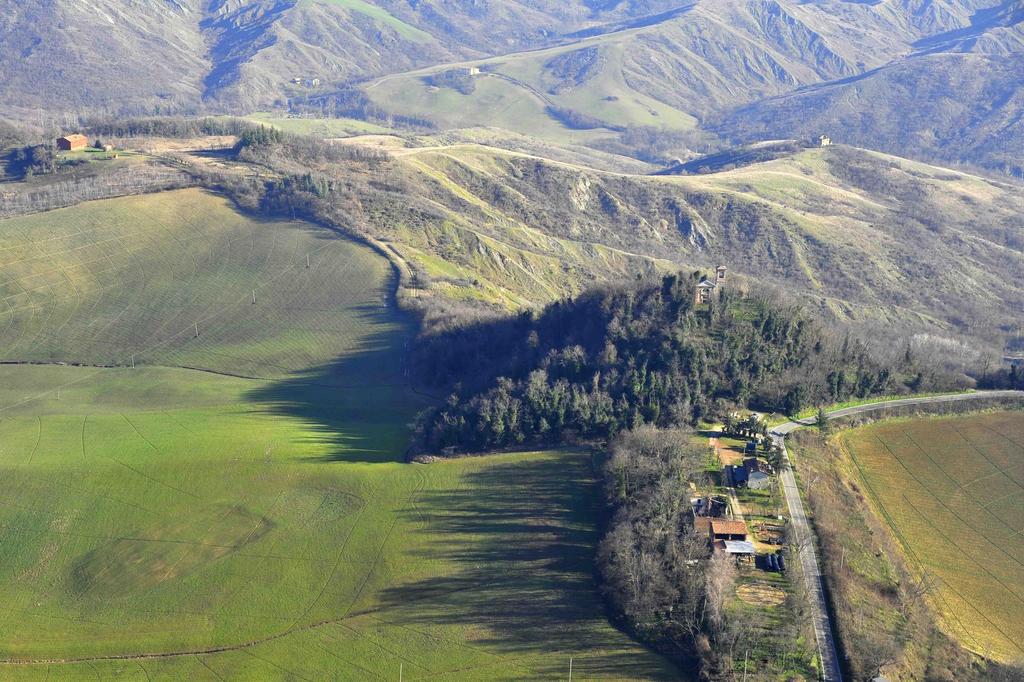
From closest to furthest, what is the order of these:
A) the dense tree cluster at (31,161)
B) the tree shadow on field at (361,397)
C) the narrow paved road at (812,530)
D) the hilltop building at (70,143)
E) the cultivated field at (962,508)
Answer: the narrow paved road at (812,530)
the cultivated field at (962,508)
the tree shadow on field at (361,397)
the dense tree cluster at (31,161)
the hilltop building at (70,143)

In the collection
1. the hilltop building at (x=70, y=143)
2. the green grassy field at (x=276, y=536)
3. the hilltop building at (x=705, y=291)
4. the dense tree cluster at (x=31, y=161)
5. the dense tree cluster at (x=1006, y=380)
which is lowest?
the green grassy field at (x=276, y=536)

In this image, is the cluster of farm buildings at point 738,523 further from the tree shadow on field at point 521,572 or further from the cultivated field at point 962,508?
the cultivated field at point 962,508

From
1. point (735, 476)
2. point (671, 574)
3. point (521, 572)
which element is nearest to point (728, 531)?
point (671, 574)

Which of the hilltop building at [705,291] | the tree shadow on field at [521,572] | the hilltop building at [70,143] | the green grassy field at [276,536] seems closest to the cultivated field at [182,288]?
the green grassy field at [276,536]

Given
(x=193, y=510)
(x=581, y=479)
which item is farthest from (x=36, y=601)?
(x=581, y=479)

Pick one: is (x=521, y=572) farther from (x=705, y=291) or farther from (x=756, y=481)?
(x=705, y=291)

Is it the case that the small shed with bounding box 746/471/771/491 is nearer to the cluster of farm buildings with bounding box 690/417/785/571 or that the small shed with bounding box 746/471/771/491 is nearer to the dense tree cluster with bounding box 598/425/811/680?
the cluster of farm buildings with bounding box 690/417/785/571

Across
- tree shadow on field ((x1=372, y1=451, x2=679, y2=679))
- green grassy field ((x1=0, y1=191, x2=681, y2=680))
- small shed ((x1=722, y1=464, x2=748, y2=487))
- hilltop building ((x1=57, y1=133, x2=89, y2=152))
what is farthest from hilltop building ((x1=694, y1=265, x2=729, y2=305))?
hilltop building ((x1=57, y1=133, x2=89, y2=152))

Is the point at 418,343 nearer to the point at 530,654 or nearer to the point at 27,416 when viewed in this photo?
the point at 27,416
